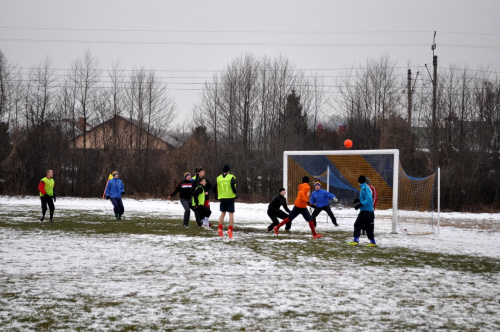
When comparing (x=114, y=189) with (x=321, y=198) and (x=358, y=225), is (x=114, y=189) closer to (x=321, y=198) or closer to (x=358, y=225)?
(x=321, y=198)

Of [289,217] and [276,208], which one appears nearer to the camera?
[289,217]

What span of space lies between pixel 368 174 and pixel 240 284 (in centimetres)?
1978

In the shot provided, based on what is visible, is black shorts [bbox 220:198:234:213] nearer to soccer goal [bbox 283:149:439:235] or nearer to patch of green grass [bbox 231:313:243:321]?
patch of green grass [bbox 231:313:243:321]

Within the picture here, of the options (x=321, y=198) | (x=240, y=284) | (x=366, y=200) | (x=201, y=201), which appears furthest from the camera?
(x=321, y=198)

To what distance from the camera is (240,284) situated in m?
7.63

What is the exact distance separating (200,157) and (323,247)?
2898 centimetres

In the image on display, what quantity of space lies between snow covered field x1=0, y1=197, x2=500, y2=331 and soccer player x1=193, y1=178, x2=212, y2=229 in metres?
2.72

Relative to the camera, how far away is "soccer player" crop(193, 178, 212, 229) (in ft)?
51.4

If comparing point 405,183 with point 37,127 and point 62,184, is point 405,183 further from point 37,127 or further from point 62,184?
point 37,127

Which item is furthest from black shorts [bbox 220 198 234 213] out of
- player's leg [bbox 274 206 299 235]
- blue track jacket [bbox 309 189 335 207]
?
blue track jacket [bbox 309 189 335 207]

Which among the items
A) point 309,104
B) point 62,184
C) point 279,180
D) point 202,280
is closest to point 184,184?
point 202,280

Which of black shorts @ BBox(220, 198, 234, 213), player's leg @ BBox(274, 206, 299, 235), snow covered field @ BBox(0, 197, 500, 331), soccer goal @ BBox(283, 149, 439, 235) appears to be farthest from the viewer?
soccer goal @ BBox(283, 149, 439, 235)

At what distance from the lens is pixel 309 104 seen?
44.7 m

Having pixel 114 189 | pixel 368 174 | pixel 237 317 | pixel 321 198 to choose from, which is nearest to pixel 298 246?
pixel 321 198
